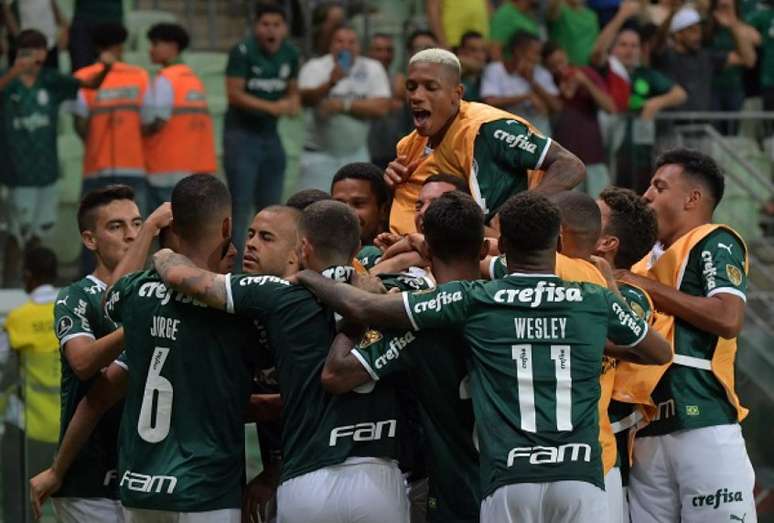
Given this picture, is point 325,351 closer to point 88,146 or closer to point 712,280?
point 712,280

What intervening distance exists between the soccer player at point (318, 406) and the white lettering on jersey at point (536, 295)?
0.71m

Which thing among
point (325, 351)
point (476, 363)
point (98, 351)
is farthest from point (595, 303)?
point (98, 351)

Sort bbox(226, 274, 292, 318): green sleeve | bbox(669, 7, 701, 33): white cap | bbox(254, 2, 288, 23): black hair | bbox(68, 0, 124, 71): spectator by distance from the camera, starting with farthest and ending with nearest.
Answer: bbox(669, 7, 701, 33): white cap, bbox(68, 0, 124, 71): spectator, bbox(254, 2, 288, 23): black hair, bbox(226, 274, 292, 318): green sleeve

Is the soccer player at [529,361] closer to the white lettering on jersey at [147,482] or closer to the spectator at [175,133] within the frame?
the white lettering on jersey at [147,482]

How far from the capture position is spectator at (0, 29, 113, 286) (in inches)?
516

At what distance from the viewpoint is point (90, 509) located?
8344 mm

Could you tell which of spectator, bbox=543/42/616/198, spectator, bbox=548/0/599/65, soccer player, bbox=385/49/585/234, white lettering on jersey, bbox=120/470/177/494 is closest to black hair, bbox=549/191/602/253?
soccer player, bbox=385/49/585/234

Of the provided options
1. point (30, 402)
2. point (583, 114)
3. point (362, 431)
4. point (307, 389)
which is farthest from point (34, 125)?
point (362, 431)

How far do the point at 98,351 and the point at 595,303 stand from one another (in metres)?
2.37

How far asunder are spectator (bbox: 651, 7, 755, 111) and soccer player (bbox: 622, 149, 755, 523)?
713 cm

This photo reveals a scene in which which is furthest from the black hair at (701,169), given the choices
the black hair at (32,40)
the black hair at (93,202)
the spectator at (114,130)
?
the black hair at (32,40)

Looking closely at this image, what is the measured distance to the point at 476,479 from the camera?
285 inches

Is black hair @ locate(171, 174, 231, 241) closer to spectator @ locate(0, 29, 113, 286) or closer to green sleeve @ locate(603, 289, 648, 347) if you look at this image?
green sleeve @ locate(603, 289, 648, 347)

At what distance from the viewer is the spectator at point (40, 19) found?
14.7m
